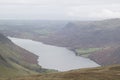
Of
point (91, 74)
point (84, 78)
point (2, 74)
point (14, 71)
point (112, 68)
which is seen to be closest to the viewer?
point (84, 78)

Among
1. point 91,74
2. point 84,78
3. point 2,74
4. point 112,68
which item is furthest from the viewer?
point 2,74

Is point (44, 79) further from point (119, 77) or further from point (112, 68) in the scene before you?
point (112, 68)

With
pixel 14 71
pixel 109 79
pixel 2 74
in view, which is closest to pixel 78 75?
pixel 109 79

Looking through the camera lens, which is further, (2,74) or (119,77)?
(2,74)

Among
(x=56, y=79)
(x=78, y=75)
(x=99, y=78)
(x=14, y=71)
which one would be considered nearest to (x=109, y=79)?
(x=99, y=78)

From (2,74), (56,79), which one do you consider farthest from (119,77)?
(2,74)

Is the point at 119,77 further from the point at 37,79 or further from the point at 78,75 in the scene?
the point at 37,79

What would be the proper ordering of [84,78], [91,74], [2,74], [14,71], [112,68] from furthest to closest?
1. [14,71]
2. [2,74]
3. [112,68]
4. [91,74]
5. [84,78]

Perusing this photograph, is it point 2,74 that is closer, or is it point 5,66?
point 2,74

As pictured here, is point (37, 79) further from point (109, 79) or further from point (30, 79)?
point (109, 79)
